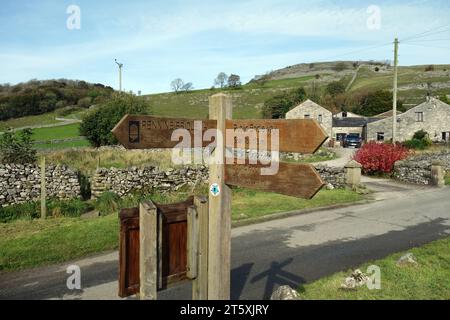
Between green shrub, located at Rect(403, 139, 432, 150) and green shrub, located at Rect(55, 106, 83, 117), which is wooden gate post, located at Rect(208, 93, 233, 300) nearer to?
green shrub, located at Rect(403, 139, 432, 150)

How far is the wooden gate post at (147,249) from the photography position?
3223 mm

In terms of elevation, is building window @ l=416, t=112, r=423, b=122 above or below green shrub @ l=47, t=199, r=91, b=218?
above

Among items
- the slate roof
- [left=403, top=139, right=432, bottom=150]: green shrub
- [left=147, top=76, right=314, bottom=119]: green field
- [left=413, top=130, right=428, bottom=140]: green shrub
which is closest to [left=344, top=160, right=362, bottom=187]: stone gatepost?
[left=403, top=139, right=432, bottom=150]: green shrub

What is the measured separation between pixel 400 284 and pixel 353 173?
11786mm

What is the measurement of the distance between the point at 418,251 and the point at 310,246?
2311 mm

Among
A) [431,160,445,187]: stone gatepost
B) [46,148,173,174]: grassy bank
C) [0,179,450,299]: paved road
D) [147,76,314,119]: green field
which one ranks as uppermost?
[147,76,314,119]: green field

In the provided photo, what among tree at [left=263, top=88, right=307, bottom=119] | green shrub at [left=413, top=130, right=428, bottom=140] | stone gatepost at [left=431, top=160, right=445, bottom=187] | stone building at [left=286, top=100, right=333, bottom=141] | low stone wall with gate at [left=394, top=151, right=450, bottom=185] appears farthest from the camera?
tree at [left=263, top=88, right=307, bottom=119]

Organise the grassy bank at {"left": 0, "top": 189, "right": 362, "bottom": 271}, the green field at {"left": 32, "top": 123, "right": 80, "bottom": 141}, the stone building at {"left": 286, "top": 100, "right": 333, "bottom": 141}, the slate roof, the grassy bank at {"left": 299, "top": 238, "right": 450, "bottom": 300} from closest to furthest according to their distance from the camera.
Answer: the grassy bank at {"left": 299, "top": 238, "right": 450, "bottom": 300}
the grassy bank at {"left": 0, "top": 189, "right": 362, "bottom": 271}
the green field at {"left": 32, "top": 123, "right": 80, "bottom": 141}
the stone building at {"left": 286, "top": 100, "right": 333, "bottom": 141}
the slate roof

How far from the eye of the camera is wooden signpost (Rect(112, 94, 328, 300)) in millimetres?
3277

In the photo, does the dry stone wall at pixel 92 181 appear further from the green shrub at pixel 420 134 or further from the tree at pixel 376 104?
the tree at pixel 376 104

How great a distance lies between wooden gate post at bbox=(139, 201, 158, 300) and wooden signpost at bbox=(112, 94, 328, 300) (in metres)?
0.07

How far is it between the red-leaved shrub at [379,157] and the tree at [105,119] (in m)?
19.5

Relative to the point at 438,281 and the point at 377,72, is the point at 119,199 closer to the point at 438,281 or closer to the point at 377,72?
the point at 438,281

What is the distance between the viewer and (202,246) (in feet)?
12.0
